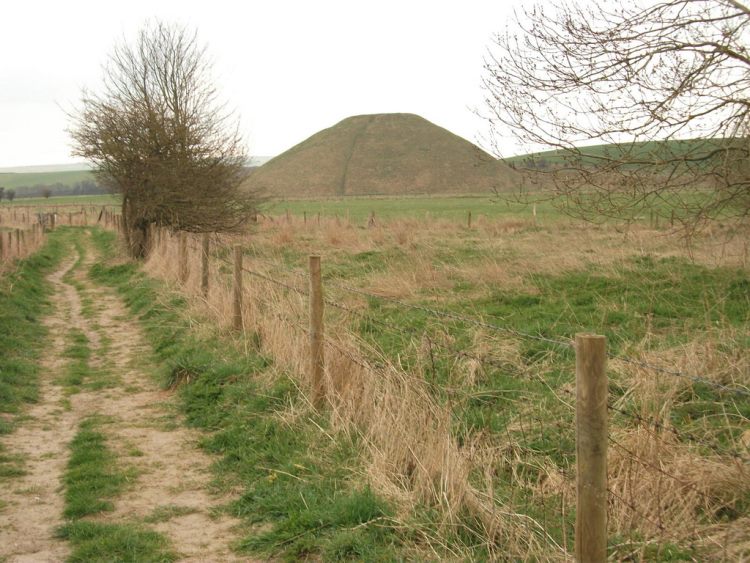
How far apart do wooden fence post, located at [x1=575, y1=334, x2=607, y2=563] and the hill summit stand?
10133 centimetres

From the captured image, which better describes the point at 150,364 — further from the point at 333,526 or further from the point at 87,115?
the point at 87,115

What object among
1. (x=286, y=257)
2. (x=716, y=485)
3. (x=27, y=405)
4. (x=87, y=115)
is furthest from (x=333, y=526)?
(x=87, y=115)

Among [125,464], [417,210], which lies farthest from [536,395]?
[417,210]

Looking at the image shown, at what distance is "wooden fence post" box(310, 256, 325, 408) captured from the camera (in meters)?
6.43

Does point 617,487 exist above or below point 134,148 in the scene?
below

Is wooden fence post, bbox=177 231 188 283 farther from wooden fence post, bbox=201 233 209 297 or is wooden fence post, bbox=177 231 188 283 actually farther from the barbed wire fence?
the barbed wire fence

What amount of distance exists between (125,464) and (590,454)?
437 centimetres

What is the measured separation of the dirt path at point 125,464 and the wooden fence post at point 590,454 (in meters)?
2.33

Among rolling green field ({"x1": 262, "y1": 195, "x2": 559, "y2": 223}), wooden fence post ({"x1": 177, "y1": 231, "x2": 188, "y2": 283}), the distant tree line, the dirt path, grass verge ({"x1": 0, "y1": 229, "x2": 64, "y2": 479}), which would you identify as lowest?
the dirt path

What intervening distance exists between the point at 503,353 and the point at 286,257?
43.4ft

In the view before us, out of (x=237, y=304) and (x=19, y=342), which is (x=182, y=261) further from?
(x=237, y=304)

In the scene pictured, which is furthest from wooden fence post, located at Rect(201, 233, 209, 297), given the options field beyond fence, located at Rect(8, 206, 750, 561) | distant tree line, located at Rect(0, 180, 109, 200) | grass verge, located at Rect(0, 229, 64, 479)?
distant tree line, located at Rect(0, 180, 109, 200)

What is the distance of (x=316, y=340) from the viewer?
6531 millimetres

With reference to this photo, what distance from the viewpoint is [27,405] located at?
785 centimetres
